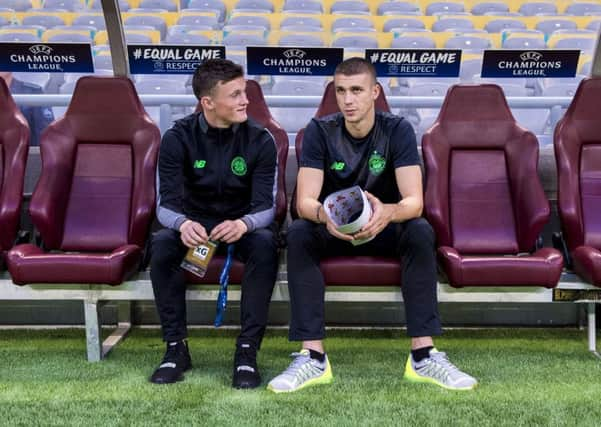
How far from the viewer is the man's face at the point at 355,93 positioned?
97.3 inches

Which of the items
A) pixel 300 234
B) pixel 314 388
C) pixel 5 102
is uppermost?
pixel 5 102

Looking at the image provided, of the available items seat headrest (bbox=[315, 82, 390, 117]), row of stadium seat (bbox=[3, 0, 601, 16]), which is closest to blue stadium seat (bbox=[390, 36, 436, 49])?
row of stadium seat (bbox=[3, 0, 601, 16])

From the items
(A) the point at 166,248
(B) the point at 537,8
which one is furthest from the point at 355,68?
(B) the point at 537,8

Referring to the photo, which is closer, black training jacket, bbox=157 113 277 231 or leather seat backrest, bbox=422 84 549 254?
black training jacket, bbox=157 113 277 231

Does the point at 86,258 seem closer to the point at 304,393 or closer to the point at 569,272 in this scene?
the point at 304,393

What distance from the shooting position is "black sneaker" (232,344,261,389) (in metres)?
2.27

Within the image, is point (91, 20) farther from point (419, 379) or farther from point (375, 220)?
point (419, 379)

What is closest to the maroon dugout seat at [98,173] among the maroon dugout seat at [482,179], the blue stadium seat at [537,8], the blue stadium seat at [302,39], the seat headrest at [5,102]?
the seat headrest at [5,102]

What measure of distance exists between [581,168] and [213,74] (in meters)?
1.62

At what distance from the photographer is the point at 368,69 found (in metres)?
2.50

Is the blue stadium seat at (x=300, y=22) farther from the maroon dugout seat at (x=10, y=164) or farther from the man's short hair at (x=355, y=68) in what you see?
the man's short hair at (x=355, y=68)

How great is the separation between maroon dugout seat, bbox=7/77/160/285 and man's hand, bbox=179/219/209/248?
495 mm

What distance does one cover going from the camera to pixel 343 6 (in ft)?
20.0

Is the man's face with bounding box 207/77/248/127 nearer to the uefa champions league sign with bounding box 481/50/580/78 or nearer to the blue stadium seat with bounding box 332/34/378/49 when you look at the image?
the uefa champions league sign with bounding box 481/50/580/78
